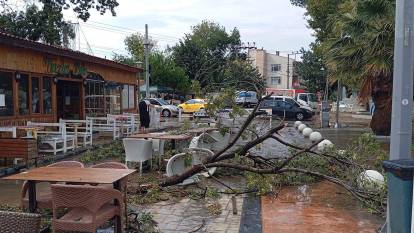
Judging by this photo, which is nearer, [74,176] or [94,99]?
[74,176]

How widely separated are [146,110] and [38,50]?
14.0 feet

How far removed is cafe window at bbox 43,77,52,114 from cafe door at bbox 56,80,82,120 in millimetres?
2545

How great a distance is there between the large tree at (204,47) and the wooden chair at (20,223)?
129ft

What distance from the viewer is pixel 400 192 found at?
13.6ft

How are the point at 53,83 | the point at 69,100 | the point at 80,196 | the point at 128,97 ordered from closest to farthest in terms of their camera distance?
the point at 80,196
the point at 53,83
the point at 69,100
the point at 128,97

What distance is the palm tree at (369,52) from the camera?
15.6 meters

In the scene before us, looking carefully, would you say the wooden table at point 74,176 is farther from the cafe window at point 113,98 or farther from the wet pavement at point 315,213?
the cafe window at point 113,98

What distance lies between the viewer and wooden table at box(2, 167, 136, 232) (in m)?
5.12

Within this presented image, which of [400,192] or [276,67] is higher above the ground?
[276,67]

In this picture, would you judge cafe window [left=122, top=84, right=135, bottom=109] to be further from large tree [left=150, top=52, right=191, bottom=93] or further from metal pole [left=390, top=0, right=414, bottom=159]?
large tree [left=150, top=52, right=191, bottom=93]

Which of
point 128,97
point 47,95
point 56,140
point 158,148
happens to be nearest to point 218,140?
point 158,148

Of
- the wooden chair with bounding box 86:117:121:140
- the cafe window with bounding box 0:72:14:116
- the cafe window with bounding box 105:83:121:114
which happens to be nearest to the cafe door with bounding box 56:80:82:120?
the wooden chair with bounding box 86:117:121:140

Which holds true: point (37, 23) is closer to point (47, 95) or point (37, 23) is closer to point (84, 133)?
point (47, 95)

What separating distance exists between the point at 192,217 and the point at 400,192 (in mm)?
3257
